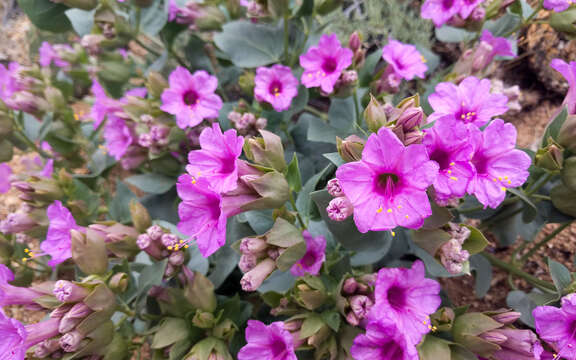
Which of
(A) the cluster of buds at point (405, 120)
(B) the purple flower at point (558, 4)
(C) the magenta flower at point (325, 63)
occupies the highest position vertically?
(B) the purple flower at point (558, 4)

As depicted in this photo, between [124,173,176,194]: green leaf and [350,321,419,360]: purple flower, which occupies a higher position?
[350,321,419,360]: purple flower

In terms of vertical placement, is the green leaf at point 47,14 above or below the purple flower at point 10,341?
above

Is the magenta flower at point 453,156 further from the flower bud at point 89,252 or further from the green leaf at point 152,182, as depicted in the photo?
the green leaf at point 152,182

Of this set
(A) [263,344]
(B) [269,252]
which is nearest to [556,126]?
(B) [269,252]

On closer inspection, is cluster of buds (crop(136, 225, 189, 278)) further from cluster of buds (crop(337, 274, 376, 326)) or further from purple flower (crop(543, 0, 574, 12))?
purple flower (crop(543, 0, 574, 12))

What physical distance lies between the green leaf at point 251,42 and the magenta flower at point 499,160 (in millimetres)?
1015

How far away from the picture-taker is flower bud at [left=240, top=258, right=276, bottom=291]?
1.15 metres

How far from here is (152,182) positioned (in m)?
1.80

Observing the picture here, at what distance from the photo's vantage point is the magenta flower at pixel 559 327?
→ 110 centimetres

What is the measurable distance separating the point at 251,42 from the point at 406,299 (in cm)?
124

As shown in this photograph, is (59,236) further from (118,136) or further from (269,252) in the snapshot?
(269,252)

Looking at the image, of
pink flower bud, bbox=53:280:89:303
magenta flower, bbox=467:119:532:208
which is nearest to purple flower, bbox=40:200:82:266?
pink flower bud, bbox=53:280:89:303

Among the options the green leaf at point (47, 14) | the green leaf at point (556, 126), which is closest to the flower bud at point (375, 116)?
the green leaf at point (556, 126)

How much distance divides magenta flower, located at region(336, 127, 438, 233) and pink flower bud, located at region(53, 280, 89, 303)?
2.68 ft
